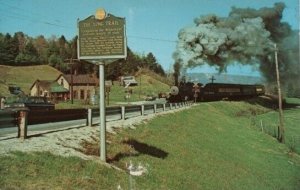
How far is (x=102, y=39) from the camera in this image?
1398 cm

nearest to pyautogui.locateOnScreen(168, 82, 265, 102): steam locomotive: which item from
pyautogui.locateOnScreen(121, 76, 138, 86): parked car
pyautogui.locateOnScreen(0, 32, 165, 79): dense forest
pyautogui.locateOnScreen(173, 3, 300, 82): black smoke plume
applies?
pyautogui.locateOnScreen(173, 3, 300, 82): black smoke plume

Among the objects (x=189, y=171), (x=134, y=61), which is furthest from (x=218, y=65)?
(x=134, y=61)

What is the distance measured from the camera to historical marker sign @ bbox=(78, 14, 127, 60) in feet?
45.3

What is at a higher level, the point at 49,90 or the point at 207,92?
the point at 207,92

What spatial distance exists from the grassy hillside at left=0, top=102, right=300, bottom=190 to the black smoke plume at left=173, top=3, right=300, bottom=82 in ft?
100

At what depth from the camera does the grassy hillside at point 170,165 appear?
10.6 m

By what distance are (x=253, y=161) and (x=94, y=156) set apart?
14.5 meters

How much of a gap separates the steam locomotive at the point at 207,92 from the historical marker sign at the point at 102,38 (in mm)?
50498

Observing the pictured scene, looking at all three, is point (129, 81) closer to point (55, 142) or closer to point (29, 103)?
point (29, 103)

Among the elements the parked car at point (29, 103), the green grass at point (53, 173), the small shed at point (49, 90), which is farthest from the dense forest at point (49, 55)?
the green grass at point (53, 173)

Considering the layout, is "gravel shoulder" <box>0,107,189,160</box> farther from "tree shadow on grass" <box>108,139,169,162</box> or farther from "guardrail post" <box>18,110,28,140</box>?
"tree shadow on grass" <box>108,139,169,162</box>

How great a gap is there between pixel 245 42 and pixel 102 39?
5353 centimetres

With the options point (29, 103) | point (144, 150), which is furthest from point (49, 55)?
point (144, 150)

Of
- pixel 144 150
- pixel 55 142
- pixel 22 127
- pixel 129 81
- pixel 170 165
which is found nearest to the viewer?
pixel 22 127
